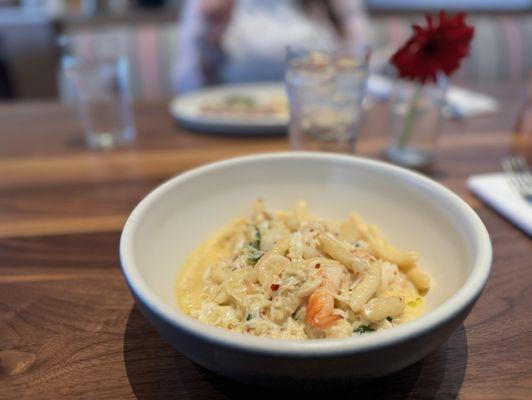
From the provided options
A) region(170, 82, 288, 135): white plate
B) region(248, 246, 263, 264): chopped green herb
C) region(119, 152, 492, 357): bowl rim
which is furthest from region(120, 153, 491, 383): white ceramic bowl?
region(170, 82, 288, 135): white plate

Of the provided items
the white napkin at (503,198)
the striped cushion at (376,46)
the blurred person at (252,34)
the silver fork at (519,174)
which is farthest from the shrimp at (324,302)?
the striped cushion at (376,46)

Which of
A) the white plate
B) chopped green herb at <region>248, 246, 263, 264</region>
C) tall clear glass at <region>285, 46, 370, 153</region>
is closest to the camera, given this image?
chopped green herb at <region>248, 246, 263, 264</region>

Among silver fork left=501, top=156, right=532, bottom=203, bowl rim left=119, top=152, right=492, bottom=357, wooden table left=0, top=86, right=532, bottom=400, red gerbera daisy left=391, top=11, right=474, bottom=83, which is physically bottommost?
wooden table left=0, top=86, right=532, bottom=400

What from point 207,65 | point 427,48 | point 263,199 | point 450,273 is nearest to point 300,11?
point 207,65

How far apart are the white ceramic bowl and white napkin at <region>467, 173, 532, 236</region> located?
270 mm

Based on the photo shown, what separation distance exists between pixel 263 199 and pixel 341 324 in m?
Answer: 0.38

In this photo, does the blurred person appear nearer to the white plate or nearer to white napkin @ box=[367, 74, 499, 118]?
white napkin @ box=[367, 74, 499, 118]

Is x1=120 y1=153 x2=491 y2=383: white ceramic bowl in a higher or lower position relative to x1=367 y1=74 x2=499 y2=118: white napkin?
higher

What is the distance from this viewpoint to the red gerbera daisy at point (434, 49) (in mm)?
961

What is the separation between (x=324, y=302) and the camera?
1.84ft

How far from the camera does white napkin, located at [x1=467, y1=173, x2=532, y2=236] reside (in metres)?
0.89

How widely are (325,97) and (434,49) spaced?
27cm

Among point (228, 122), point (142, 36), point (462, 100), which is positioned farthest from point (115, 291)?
point (142, 36)

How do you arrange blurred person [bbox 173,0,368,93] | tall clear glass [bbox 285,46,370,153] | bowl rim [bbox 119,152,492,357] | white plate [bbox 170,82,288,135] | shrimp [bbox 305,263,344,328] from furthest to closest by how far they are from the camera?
blurred person [bbox 173,0,368,93]
white plate [bbox 170,82,288,135]
tall clear glass [bbox 285,46,370,153]
shrimp [bbox 305,263,344,328]
bowl rim [bbox 119,152,492,357]
